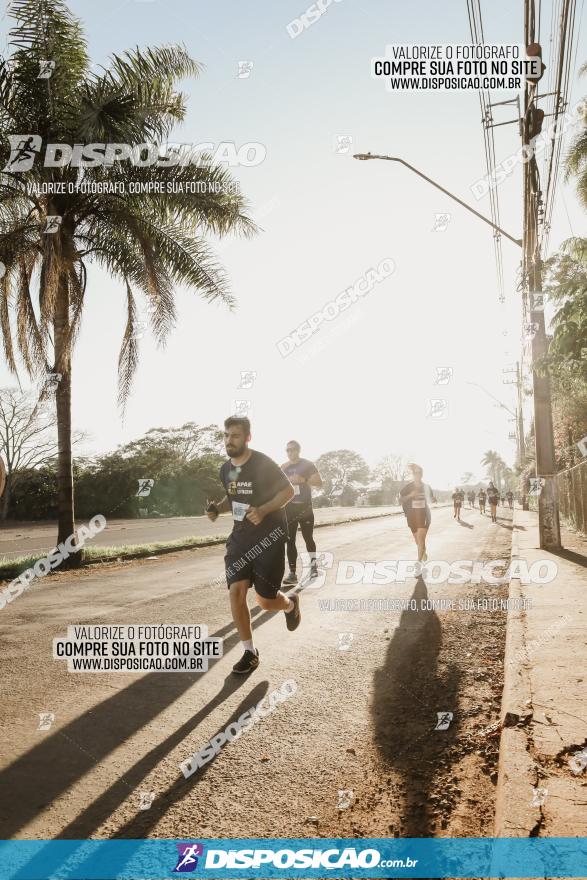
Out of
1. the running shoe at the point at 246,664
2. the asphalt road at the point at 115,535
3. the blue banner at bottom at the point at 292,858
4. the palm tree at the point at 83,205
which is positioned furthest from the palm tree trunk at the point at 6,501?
the blue banner at bottom at the point at 292,858

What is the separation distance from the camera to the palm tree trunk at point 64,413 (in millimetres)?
11195

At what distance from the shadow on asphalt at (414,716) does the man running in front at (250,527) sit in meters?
1.05

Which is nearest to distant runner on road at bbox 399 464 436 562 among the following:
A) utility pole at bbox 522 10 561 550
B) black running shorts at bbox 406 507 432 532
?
black running shorts at bbox 406 507 432 532

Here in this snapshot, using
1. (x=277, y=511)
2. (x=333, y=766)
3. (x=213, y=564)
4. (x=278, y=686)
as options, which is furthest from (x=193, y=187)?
(x=333, y=766)

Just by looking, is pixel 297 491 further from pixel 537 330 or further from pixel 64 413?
pixel 64 413

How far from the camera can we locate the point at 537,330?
10039mm

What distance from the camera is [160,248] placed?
40.2 feet

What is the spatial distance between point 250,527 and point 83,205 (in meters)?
9.80

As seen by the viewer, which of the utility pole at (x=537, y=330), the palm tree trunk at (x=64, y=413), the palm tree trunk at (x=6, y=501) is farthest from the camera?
the palm tree trunk at (x=6, y=501)

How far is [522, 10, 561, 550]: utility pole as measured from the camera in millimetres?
9984

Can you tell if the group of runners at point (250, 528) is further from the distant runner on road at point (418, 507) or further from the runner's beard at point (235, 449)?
the distant runner on road at point (418, 507)

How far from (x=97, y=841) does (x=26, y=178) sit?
39.2 ft

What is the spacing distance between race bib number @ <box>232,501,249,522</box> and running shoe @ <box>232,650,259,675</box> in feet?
3.37

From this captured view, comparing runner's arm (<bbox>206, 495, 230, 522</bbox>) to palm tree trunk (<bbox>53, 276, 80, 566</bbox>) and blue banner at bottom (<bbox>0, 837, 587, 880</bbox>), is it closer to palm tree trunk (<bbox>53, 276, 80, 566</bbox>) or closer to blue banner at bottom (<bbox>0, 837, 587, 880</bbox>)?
blue banner at bottom (<bbox>0, 837, 587, 880</bbox>)
